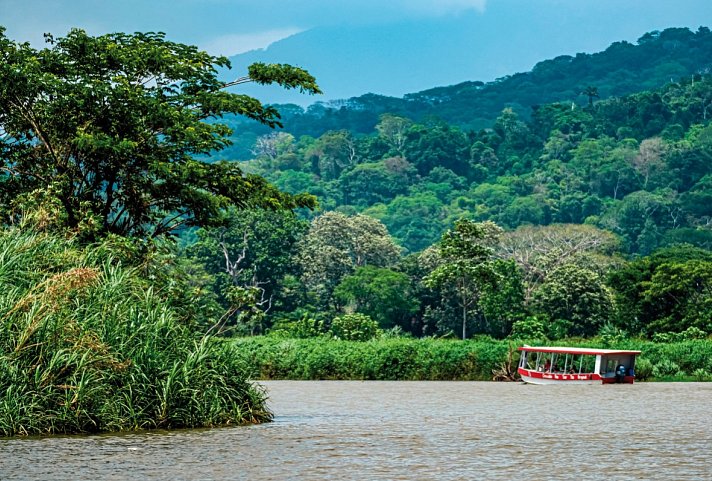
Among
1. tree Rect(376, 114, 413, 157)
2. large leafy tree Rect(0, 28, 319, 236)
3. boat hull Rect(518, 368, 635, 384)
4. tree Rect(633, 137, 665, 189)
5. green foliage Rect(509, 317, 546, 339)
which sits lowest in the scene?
green foliage Rect(509, 317, 546, 339)

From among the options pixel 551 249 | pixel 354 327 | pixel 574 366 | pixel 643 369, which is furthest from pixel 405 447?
pixel 551 249

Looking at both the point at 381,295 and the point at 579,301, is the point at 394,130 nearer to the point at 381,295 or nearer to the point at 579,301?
the point at 381,295

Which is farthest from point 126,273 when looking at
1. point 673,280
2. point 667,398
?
point 673,280

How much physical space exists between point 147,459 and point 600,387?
24885 millimetres

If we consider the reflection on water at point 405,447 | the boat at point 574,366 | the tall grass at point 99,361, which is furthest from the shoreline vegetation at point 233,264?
the boat at point 574,366

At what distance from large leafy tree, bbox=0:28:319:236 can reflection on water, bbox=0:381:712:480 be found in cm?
635

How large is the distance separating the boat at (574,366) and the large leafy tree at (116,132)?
13100 millimetres

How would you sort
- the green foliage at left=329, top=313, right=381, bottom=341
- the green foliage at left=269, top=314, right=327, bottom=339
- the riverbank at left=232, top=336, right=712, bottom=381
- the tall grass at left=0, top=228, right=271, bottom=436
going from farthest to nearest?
the green foliage at left=329, top=313, right=381, bottom=341
the green foliage at left=269, top=314, right=327, bottom=339
the riverbank at left=232, top=336, right=712, bottom=381
the tall grass at left=0, top=228, right=271, bottom=436

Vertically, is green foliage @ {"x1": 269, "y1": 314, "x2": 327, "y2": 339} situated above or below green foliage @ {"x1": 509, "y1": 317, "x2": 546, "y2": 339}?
below

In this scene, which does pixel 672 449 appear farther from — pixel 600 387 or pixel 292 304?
pixel 292 304

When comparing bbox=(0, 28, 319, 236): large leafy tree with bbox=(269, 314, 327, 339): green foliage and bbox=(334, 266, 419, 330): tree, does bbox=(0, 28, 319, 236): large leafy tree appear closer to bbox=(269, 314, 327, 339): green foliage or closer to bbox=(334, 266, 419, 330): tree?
bbox=(269, 314, 327, 339): green foliage

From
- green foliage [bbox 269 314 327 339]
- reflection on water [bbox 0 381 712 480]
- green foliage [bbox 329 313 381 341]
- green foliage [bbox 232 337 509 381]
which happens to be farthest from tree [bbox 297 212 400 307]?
reflection on water [bbox 0 381 712 480]

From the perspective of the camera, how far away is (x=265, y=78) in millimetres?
30484

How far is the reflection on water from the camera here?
13836mm
